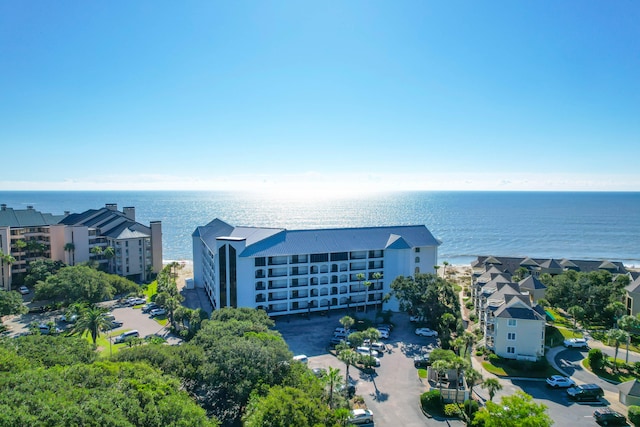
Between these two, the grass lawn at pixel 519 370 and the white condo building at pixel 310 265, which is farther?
the white condo building at pixel 310 265

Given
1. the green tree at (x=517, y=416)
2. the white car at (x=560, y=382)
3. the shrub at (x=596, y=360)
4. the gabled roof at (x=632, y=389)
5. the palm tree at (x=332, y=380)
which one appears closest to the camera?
the green tree at (x=517, y=416)

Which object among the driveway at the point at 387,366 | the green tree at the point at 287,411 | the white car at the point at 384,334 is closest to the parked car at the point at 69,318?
the driveway at the point at 387,366

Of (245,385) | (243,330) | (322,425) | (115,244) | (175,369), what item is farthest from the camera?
(115,244)

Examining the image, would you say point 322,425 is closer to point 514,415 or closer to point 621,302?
point 514,415

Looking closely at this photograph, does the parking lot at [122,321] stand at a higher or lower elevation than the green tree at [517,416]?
lower

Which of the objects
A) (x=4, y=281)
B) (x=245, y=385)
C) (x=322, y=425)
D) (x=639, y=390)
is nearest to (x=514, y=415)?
(x=322, y=425)

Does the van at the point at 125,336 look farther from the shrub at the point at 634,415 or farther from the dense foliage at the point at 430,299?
the shrub at the point at 634,415

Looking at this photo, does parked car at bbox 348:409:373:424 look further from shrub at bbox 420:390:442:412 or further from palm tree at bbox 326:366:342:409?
shrub at bbox 420:390:442:412
